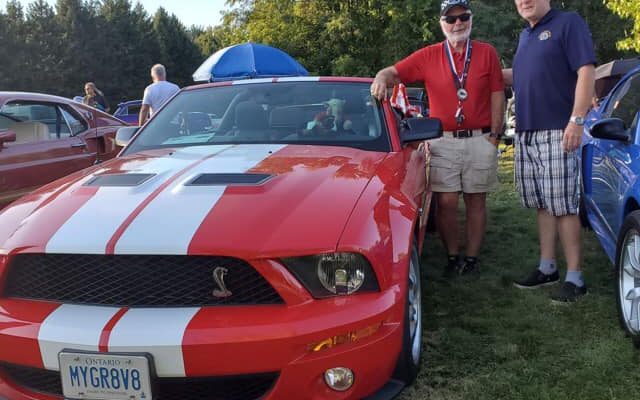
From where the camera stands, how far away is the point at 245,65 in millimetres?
13055

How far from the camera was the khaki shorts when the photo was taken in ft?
13.1

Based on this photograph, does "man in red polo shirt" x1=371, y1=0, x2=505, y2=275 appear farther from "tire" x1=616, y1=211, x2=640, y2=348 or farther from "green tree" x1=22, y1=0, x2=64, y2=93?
"green tree" x1=22, y1=0, x2=64, y2=93

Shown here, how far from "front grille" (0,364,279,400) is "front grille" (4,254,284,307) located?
0.24 metres

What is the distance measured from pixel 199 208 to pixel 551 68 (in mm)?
2453

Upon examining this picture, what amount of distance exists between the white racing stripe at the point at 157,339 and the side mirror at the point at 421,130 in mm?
1744

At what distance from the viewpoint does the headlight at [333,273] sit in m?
1.92

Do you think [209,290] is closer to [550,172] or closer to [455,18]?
[550,172]

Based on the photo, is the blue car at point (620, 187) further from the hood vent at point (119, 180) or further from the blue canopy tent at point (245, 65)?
the blue canopy tent at point (245, 65)

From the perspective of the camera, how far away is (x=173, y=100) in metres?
3.69

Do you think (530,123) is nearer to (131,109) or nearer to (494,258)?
(494,258)

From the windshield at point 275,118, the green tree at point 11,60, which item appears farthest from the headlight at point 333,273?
the green tree at point 11,60

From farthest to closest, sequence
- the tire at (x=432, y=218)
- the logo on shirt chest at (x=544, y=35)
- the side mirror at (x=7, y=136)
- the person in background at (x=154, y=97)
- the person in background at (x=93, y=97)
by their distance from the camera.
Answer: the person in background at (x=93, y=97) → the person in background at (x=154, y=97) → the tire at (x=432, y=218) → the side mirror at (x=7, y=136) → the logo on shirt chest at (x=544, y=35)

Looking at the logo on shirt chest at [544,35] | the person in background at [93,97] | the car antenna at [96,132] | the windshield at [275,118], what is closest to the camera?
the windshield at [275,118]

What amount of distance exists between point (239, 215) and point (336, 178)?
543 millimetres
